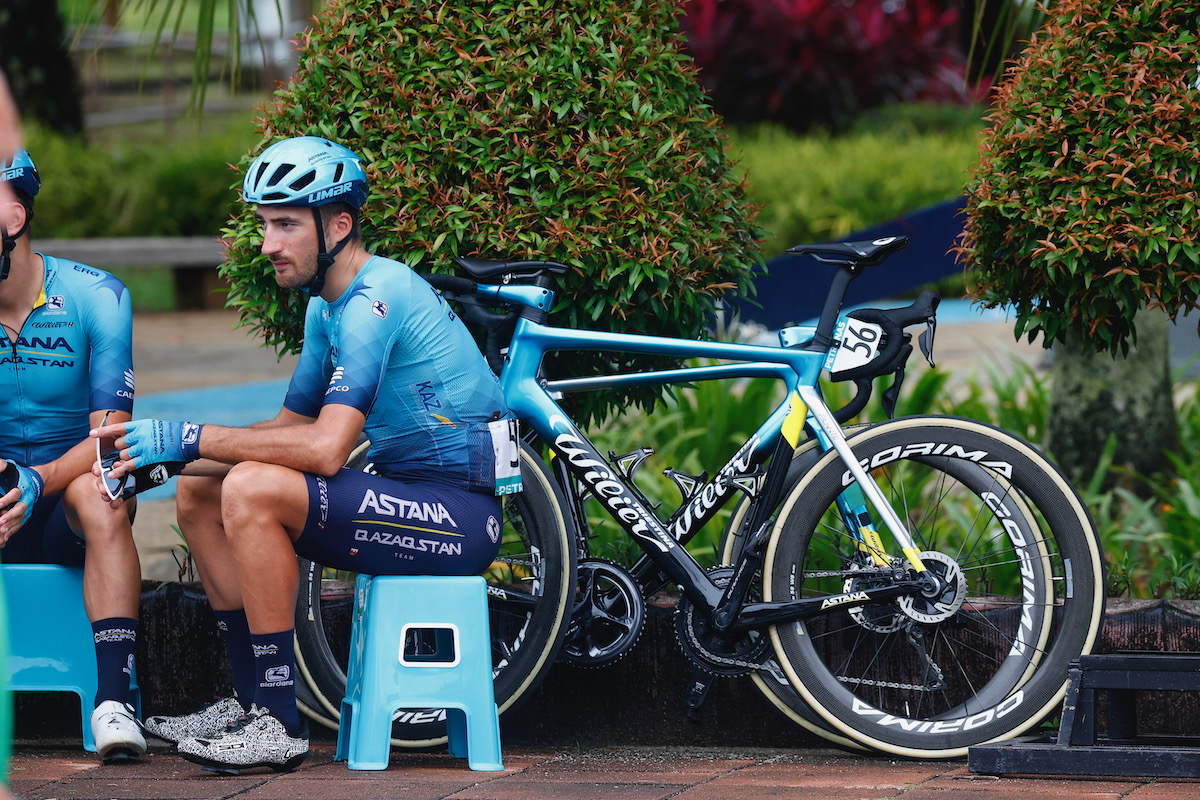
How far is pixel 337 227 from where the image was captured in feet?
11.2

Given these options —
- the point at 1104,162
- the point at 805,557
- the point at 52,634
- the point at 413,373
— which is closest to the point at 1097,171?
the point at 1104,162

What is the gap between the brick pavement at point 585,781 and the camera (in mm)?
3064

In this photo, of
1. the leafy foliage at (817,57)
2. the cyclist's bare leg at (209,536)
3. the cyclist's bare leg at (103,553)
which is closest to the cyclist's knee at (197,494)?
the cyclist's bare leg at (209,536)

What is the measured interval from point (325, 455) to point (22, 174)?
1157 millimetres

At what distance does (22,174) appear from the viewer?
356 centimetres

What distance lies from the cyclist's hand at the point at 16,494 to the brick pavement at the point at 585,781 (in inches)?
24.0

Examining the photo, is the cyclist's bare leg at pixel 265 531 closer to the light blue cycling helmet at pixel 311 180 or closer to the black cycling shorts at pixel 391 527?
the black cycling shorts at pixel 391 527

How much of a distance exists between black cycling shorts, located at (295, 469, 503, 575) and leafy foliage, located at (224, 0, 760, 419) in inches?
27.6

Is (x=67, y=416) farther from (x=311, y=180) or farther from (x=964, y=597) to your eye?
(x=964, y=597)

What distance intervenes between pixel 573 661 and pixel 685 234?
1.17 meters

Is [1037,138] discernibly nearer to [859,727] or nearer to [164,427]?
[859,727]

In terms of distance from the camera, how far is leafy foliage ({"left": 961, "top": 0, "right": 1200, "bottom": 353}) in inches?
134

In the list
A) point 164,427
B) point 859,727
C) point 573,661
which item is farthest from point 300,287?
point 859,727

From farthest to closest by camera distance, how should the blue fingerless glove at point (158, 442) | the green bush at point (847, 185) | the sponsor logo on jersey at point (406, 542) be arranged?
the green bush at point (847, 185), the sponsor logo on jersey at point (406, 542), the blue fingerless glove at point (158, 442)
